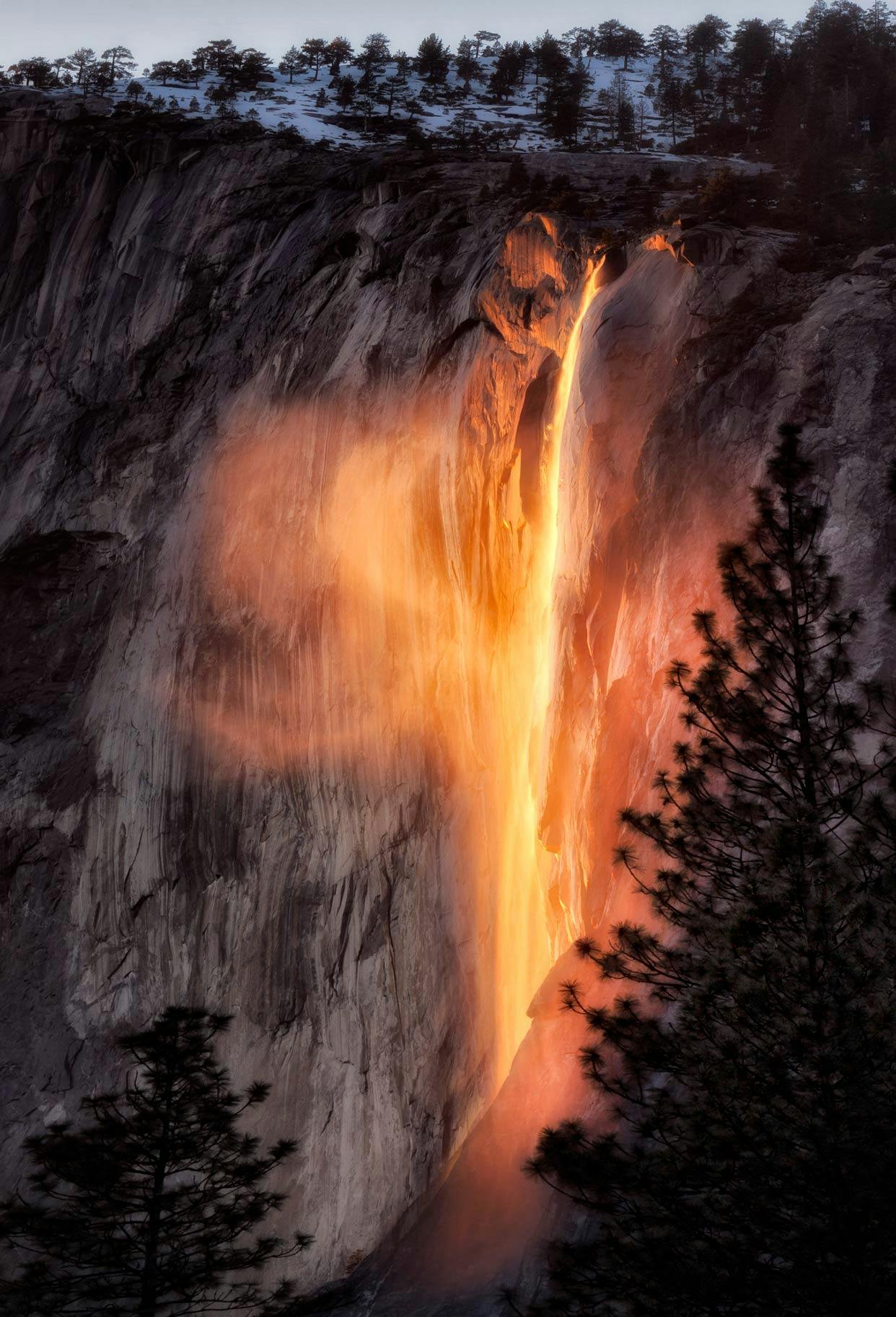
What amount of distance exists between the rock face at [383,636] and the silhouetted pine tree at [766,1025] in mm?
5301

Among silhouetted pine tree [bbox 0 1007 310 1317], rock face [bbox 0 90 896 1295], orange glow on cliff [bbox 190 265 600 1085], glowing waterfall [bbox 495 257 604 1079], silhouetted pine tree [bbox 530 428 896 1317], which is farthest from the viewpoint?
glowing waterfall [bbox 495 257 604 1079]

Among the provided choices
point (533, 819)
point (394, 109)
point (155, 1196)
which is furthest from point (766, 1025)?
point (394, 109)

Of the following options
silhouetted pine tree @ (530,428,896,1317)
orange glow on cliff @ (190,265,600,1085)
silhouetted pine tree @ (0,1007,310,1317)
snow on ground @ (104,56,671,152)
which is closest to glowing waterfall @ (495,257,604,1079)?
orange glow on cliff @ (190,265,600,1085)

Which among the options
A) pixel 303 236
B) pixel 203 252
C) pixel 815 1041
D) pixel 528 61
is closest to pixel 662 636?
pixel 815 1041

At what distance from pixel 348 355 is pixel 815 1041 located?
71.2ft

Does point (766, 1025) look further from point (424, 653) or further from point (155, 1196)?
point (424, 653)

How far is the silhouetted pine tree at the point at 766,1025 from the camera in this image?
7066 mm

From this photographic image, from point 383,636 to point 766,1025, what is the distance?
16104 mm

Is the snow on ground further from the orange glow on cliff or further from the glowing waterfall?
the orange glow on cliff

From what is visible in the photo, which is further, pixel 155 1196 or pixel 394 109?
pixel 394 109

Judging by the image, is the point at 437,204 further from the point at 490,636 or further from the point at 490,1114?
the point at 490,1114

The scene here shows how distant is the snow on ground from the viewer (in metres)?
42.3

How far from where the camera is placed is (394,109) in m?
47.1

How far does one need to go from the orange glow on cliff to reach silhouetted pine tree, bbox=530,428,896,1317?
480 inches
